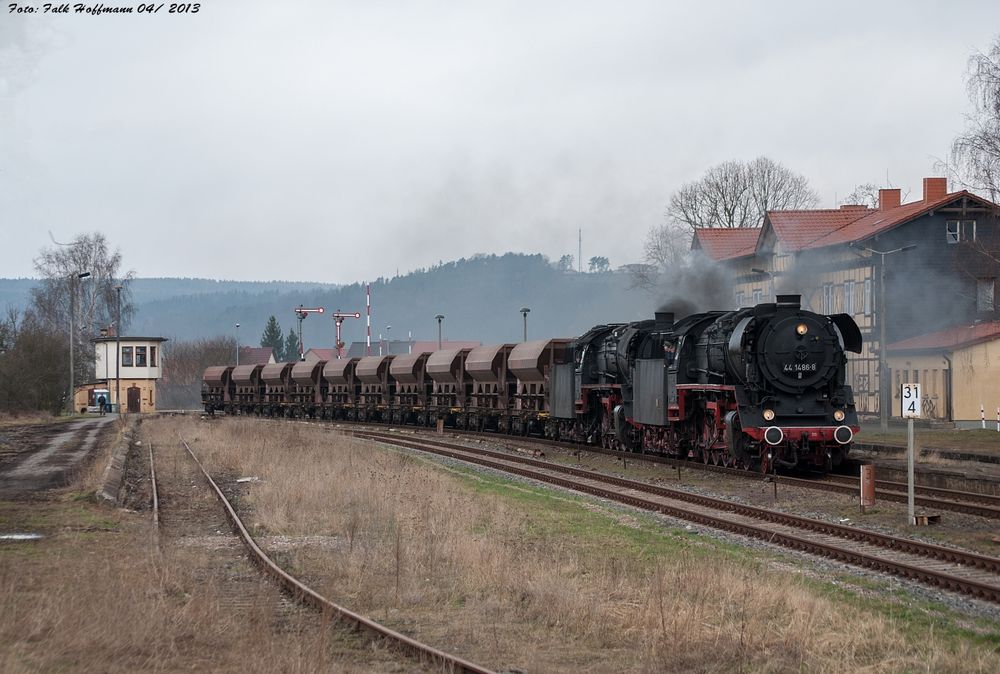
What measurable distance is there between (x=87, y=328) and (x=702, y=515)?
7476cm

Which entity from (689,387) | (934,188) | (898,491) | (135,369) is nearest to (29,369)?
(135,369)

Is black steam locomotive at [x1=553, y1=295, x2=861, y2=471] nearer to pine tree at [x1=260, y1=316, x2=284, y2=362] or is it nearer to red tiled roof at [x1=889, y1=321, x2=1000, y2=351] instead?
red tiled roof at [x1=889, y1=321, x2=1000, y2=351]

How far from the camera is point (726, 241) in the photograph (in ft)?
214

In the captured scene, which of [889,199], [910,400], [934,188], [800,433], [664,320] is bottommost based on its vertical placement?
[800,433]

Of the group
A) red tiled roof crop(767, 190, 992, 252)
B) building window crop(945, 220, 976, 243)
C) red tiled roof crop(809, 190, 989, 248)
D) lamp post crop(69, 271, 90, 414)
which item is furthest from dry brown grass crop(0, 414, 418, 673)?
lamp post crop(69, 271, 90, 414)

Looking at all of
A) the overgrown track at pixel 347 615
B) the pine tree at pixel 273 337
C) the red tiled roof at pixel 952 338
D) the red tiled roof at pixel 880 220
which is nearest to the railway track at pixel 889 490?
the overgrown track at pixel 347 615

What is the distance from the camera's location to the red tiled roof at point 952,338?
44062mm

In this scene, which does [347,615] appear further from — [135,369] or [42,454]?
[135,369]

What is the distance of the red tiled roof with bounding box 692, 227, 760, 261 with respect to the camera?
63.8m

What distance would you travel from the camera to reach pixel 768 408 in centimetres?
2292

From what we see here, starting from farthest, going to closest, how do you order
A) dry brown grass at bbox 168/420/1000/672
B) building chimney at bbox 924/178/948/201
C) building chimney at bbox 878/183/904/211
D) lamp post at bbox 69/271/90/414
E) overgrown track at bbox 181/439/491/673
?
lamp post at bbox 69/271/90/414 < building chimney at bbox 878/183/904/211 < building chimney at bbox 924/178/948/201 < dry brown grass at bbox 168/420/1000/672 < overgrown track at bbox 181/439/491/673

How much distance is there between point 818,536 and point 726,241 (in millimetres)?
51041

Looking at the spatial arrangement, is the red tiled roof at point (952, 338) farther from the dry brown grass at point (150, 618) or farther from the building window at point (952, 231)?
the dry brown grass at point (150, 618)

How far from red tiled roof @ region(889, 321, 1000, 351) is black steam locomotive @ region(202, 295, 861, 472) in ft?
56.2
